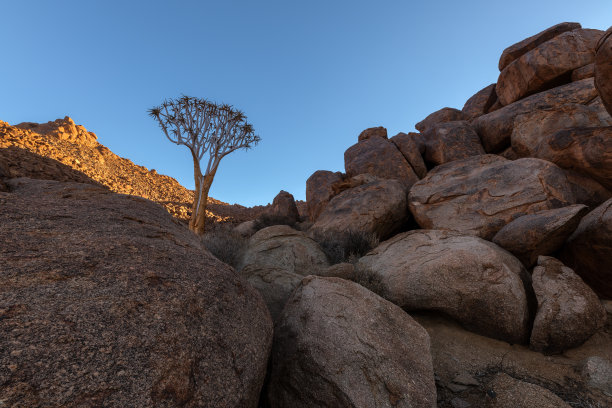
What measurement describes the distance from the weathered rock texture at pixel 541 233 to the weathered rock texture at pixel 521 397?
2.57 metres

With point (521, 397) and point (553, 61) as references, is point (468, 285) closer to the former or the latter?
point (521, 397)

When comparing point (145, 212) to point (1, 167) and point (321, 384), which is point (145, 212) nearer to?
point (1, 167)

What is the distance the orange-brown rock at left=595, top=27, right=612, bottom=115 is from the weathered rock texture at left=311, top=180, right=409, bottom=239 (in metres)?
4.29

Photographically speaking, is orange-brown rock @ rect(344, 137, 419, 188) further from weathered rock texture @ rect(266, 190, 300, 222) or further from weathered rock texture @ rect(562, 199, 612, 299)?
weathered rock texture @ rect(562, 199, 612, 299)

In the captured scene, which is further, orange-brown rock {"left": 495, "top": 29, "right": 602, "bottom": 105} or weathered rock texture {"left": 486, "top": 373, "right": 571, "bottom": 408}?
orange-brown rock {"left": 495, "top": 29, "right": 602, "bottom": 105}

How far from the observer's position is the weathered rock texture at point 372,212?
762 centimetres

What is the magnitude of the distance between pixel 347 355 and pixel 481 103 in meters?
17.8

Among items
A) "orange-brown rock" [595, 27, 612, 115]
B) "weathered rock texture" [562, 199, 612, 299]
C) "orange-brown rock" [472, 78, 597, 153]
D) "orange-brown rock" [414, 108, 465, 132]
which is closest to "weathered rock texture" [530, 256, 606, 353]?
"weathered rock texture" [562, 199, 612, 299]

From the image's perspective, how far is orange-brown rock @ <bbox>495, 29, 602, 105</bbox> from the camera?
1128 centimetres

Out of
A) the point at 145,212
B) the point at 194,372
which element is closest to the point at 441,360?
the point at 194,372

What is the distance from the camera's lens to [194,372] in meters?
1.48

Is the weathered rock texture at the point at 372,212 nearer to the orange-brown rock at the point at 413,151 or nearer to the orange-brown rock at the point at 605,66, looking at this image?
the orange-brown rock at the point at 413,151

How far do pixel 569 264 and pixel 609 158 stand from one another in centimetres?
251

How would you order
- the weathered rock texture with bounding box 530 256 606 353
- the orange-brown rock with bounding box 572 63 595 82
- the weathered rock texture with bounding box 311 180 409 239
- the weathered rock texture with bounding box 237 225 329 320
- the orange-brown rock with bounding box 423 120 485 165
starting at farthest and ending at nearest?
the orange-brown rock with bounding box 423 120 485 165 < the orange-brown rock with bounding box 572 63 595 82 < the weathered rock texture with bounding box 311 180 409 239 < the weathered rock texture with bounding box 237 225 329 320 < the weathered rock texture with bounding box 530 256 606 353
